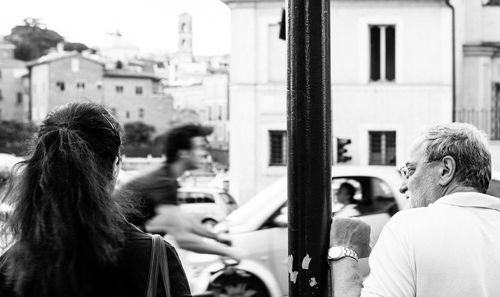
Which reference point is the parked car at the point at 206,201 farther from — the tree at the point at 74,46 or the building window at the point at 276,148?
the tree at the point at 74,46

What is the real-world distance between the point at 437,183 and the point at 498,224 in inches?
8.9

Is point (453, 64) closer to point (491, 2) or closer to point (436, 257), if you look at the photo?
point (491, 2)

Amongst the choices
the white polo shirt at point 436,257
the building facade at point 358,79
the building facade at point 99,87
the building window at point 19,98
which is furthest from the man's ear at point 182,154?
the building window at point 19,98

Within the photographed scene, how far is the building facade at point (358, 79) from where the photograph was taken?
29.6 meters

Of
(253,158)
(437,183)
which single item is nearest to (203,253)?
(437,183)

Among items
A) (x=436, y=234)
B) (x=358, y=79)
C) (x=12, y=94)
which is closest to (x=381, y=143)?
(x=358, y=79)

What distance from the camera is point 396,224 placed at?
2508 millimetres

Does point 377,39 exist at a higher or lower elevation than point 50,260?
higher

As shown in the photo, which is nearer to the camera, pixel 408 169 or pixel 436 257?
pixel 436 257

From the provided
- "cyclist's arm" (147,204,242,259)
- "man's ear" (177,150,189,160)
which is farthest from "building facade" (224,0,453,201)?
"man's ear" (177,150,189,160)

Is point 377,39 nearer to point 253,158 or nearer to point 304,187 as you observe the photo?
point 253,158

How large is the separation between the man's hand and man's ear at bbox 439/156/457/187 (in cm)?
28

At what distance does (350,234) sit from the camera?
8.70 feet

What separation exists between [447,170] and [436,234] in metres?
0.29
